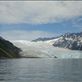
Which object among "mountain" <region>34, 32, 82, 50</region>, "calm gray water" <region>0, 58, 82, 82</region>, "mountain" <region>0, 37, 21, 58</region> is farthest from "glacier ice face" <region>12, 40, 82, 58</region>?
"calm gray water" <region>0, 58, 82, 82</region>

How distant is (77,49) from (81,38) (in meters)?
24.6

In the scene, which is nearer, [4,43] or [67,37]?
[4,43]

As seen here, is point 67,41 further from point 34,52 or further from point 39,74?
point 39,74

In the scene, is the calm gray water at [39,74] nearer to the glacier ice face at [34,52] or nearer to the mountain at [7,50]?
the mountain at [7,50]

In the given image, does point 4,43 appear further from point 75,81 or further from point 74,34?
point 75,81

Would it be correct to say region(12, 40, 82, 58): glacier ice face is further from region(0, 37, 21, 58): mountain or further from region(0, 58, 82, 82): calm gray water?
region(0, 58, 82, 82): calm gray water

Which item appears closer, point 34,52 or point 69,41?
point 34,52

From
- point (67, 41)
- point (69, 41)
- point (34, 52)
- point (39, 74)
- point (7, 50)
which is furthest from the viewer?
point (69, 41)

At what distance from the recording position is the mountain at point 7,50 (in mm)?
106000

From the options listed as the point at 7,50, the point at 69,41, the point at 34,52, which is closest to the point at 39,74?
the point at 7,50

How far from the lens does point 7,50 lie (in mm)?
110250

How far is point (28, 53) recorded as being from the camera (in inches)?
5007

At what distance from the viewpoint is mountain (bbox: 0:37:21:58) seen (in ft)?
348

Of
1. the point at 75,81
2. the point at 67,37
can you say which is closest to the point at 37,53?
the point at 67,37
